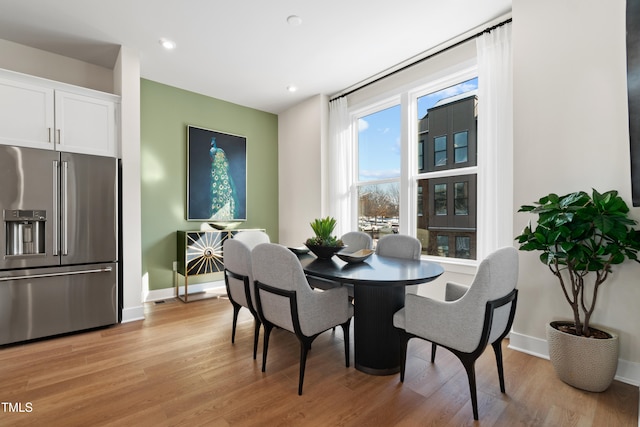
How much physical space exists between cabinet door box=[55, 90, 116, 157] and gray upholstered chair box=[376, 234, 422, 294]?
2.94 m

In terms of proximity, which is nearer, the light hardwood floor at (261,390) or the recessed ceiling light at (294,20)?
the light hardwood floor at (261,390)

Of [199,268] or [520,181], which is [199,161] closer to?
[199,268]

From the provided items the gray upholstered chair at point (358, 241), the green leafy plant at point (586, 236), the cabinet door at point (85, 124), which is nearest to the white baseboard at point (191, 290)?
the cabinet door at point (85, 124)

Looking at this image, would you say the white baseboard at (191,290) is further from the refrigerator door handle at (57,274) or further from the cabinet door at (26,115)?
the cabinet door at (26,115)

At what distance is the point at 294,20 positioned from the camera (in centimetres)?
273

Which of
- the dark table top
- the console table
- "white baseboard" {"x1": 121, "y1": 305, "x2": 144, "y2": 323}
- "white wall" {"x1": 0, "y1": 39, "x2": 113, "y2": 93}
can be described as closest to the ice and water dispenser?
"white baseboard" {"x1": 121, "y1": 305, "x2": 144, "y2": 323}

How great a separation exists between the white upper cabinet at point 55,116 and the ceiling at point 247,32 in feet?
1.86

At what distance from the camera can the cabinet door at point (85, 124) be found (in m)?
2.84

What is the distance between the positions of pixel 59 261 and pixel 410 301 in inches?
123

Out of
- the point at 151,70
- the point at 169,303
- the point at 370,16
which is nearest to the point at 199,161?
the point at 151,70

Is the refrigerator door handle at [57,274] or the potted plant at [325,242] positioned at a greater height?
the potted plant at [325,242]

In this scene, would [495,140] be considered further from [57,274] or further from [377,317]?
[57,274]

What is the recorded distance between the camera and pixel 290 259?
71.4 inches

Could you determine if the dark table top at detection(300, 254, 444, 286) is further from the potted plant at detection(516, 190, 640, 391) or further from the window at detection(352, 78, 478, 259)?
the window at detection(352, 78, 478, 259)
